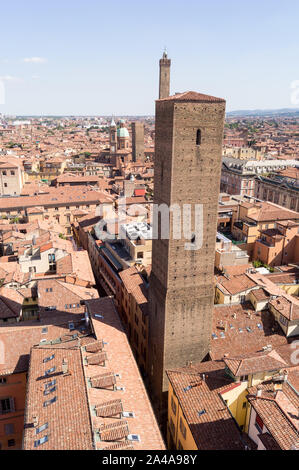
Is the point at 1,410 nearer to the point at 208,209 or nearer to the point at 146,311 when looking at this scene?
the point at 146,311

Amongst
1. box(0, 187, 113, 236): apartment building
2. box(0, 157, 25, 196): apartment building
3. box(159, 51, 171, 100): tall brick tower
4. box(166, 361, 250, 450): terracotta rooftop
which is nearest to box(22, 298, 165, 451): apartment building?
box(166, 361, 250, 450): terracotta rooftop

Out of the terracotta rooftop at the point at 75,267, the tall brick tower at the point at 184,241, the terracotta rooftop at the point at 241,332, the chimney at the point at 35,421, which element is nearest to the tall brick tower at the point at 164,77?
the terracotta rooftop at the point at 75,267

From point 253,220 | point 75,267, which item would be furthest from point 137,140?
point 75,267

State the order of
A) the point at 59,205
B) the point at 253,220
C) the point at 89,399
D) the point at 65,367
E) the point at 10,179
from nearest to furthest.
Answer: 1. the point at 89,399
2. the point at 65,367
3. the point at 253,220
4. the point at 59,205
5. the point at 10,179

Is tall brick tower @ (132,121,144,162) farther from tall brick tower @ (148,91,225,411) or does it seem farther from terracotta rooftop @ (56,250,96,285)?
tall brick tower @ (148,91,225,411)

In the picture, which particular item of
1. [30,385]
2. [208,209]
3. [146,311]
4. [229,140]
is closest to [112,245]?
[146,311]

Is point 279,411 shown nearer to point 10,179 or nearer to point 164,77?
point 164,77
